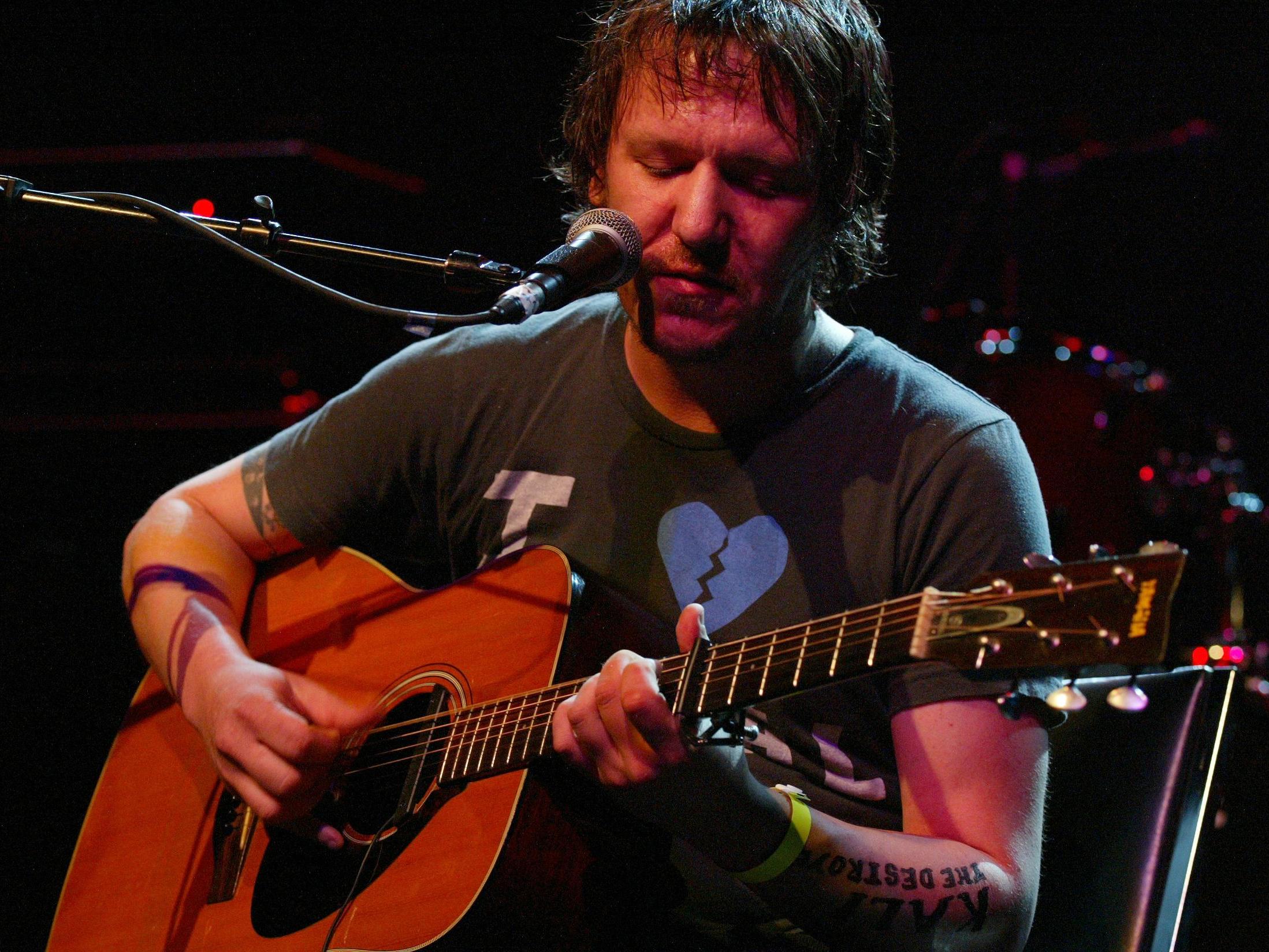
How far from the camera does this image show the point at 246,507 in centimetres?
216

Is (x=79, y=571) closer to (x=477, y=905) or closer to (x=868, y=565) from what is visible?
(x=477, y=905)

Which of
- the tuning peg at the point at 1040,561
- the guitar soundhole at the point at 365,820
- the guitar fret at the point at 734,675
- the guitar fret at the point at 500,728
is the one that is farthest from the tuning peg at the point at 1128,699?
the guitar soundhole at the point at 365,820

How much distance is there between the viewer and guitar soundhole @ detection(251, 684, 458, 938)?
159cm

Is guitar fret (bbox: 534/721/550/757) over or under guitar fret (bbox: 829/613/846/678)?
under

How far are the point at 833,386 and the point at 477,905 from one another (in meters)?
1.04

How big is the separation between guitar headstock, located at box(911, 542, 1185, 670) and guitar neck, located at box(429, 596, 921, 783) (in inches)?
1.8

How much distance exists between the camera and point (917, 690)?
1.52m

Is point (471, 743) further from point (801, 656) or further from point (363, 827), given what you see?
point (801, 656)

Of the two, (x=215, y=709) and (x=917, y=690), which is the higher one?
(x=917, y=690)

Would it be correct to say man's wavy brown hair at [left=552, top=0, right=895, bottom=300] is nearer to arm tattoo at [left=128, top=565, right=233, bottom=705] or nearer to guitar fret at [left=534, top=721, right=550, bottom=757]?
guitar fret at [left=534, top=721, right=550, bottom=757]

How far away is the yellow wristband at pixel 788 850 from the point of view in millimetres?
1340

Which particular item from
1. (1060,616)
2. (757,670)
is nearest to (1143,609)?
(1060,616)

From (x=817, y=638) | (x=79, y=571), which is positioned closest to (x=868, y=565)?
(x=817, y=638)

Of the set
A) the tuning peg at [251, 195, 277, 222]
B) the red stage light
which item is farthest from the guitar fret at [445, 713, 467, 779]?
the red stage light
